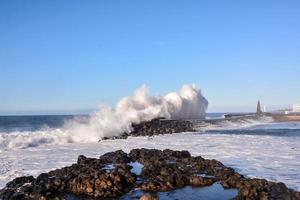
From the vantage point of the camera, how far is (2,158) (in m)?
19.2

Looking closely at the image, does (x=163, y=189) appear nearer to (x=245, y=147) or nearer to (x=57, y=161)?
(x=57, y=161)

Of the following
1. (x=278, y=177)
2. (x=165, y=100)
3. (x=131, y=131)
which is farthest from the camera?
(x=165, y=100)

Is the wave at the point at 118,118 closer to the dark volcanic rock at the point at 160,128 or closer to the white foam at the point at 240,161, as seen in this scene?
the dark volcanic rock at the point at 160,128

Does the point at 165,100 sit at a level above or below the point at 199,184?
above

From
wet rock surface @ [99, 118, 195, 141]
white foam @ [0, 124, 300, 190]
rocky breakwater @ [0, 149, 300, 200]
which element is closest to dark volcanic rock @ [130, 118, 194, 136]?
wet rock surface @ [99, 118, 195, 141]

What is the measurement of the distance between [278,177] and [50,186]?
655cm

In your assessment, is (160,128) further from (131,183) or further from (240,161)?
(131,183)

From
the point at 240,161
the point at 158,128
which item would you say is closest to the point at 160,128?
the point at 158,128

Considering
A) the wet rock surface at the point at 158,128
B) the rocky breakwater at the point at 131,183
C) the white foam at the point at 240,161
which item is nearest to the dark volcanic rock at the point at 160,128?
the wet rock surface at the point at 158,128

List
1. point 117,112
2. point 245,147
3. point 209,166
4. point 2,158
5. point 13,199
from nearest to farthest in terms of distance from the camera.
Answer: point 13,199
point 209,166
point 2,158
point 245,147
point 117,112

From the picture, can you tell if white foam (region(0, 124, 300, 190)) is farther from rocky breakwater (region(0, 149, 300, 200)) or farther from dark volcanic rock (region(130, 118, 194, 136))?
dark volcanic rock (region(130, 118, 194, 136))

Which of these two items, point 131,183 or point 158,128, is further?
point 158,128

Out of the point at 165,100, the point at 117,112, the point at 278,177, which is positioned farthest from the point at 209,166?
the point at 165,100

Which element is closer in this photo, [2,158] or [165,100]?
[2,158]
